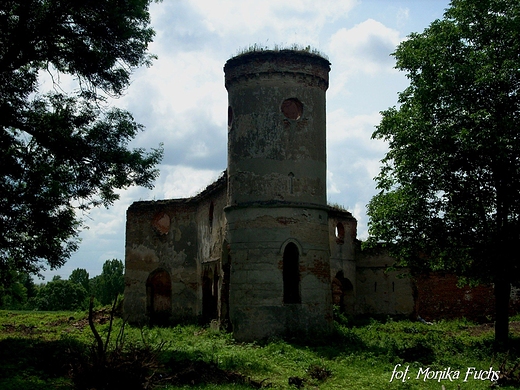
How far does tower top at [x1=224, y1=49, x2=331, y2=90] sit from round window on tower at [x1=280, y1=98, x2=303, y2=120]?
887 millimetres

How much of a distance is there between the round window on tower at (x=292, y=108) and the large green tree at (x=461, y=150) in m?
2.60

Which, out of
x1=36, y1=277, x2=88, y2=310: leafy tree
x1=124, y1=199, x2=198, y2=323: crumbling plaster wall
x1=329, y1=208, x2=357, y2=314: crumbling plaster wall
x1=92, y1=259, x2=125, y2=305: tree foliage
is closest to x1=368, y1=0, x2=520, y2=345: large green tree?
x1=329, y1=208, x2=357, y2=314: crumbling plaster wall

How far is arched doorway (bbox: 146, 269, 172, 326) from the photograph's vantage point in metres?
25.6

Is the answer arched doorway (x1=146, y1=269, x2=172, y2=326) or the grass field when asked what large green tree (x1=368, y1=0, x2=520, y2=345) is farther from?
arched doorway (x1=146, y1=269, x2=172, y2=326)

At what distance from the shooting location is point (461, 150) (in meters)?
16.1

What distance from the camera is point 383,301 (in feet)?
89.6

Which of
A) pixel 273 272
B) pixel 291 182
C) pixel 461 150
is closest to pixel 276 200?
pixel 291 182

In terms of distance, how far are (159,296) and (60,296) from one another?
43.1 meters

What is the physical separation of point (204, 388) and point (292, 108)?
10200mm

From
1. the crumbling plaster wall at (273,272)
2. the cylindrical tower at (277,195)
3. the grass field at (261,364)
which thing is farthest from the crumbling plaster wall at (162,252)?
the crumbling plaster wall at (273,272)

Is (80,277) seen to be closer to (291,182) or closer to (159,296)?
(159,296)

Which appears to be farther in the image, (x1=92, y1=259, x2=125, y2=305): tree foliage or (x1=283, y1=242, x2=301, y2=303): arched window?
(x1=92, y1=259, x2=125, y2=305): tree foliage

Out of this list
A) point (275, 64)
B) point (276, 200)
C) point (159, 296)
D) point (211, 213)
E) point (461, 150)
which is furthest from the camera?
point (159, 296)

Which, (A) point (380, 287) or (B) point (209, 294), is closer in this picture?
(B) point (209, 294)
